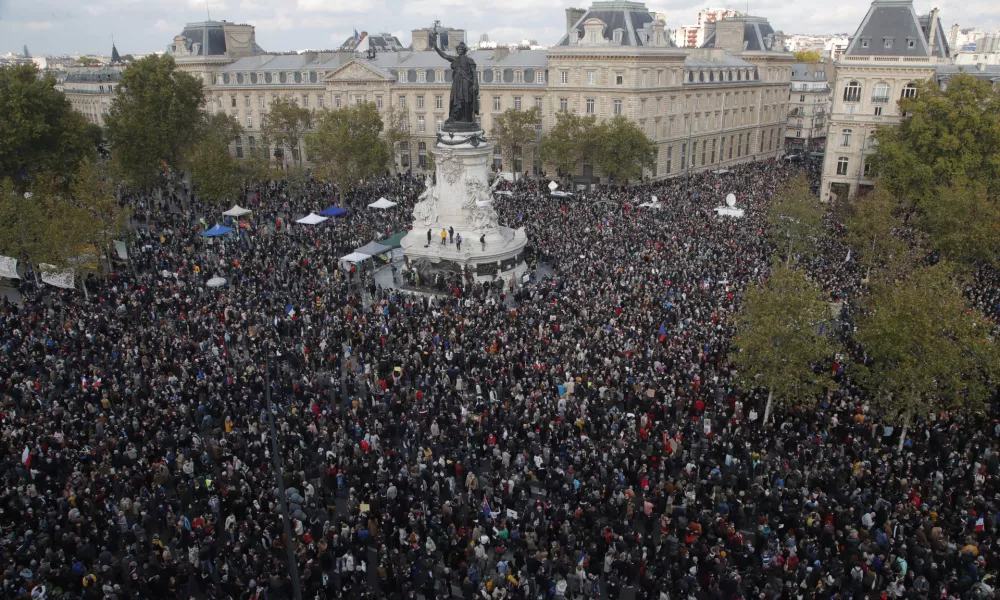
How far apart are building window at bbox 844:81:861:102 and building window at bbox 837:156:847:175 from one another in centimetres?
449

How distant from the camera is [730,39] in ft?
273

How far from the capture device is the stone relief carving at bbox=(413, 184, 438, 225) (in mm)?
38872

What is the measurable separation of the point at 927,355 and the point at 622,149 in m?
41.0

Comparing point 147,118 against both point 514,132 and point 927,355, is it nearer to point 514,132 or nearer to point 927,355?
point 514,132

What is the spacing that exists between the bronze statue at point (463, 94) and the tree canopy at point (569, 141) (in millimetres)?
24087

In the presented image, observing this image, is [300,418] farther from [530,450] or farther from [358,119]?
[358,119]

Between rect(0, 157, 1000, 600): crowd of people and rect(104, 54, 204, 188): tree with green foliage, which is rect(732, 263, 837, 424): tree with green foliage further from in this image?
rect(104, 54, 204, 188): tree with green foliage

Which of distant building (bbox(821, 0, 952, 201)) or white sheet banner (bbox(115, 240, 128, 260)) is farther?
distant building (bbox(821, 0, 952, 201))

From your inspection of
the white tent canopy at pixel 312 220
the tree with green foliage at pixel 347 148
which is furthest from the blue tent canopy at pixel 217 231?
the tree with green foliage at pixel 347 148

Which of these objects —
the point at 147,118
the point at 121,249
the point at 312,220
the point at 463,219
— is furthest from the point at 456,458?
the point at 147,118

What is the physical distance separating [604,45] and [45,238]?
153 feet

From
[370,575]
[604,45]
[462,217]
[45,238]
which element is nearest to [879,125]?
[604,45]

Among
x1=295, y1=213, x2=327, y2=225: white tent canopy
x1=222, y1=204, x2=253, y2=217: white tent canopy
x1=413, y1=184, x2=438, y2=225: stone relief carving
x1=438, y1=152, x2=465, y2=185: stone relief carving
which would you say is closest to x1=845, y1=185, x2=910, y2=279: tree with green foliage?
x1=438, y1=152, x2=465, y2=185: stone relief carving

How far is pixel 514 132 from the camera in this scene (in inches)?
2532
